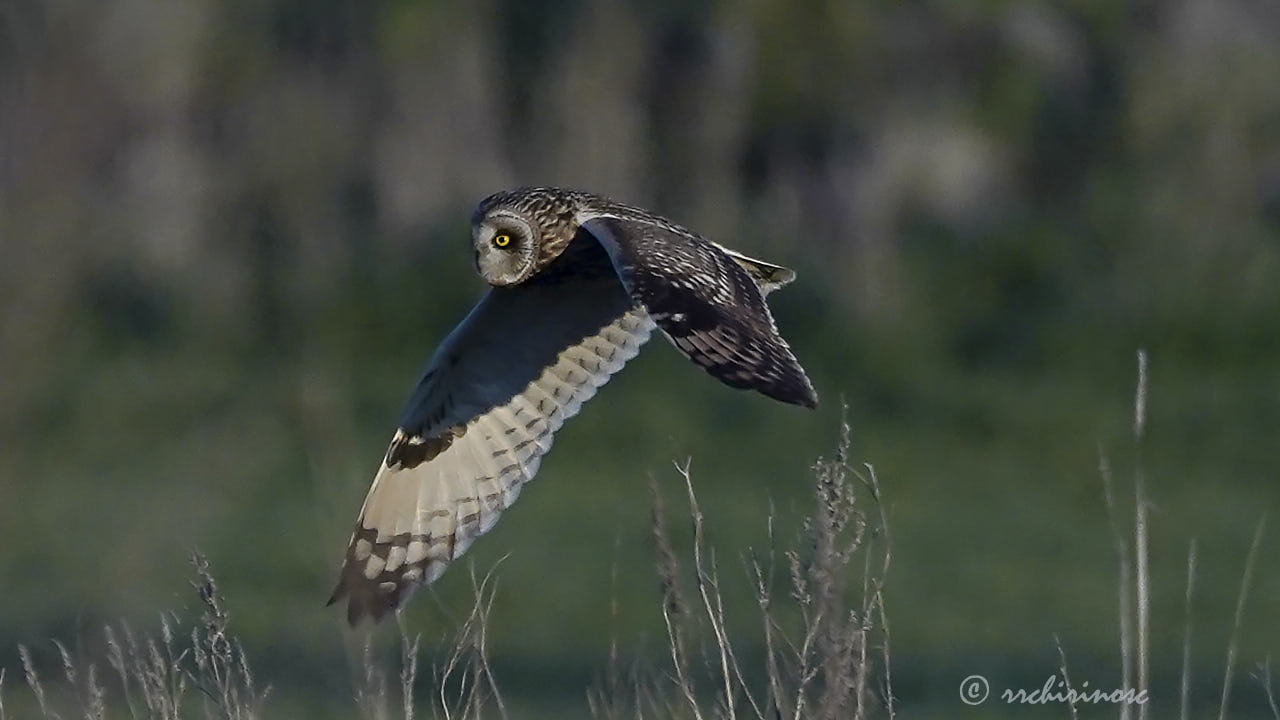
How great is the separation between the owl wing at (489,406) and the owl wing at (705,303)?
42 cm

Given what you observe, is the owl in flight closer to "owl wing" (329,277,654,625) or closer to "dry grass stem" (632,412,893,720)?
"owl wing" (329,277,654,625)

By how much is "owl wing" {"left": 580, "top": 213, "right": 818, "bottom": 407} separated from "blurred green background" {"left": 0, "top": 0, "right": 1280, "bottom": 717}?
3.94 meters

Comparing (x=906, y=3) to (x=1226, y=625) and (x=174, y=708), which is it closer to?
(x=1226, y=625)

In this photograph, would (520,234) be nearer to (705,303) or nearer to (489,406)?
(489,406)

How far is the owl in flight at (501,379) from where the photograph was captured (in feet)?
18.3

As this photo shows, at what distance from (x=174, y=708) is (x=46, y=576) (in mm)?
8585

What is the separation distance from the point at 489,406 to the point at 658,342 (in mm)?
7585

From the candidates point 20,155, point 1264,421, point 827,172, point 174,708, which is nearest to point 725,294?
point 174,708

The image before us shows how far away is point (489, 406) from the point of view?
581cm

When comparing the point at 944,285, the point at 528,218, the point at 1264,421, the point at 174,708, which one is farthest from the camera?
the point at 944,285

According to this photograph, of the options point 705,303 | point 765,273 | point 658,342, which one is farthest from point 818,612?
point 658,342

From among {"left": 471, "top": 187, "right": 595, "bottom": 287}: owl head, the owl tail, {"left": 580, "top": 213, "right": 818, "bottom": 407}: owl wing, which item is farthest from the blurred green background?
{"left": 580, "top": 213, "right": 818, "bottom": 407}: owl wing

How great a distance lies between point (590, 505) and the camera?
12953 millimetres

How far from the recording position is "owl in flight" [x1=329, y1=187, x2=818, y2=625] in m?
5.58
